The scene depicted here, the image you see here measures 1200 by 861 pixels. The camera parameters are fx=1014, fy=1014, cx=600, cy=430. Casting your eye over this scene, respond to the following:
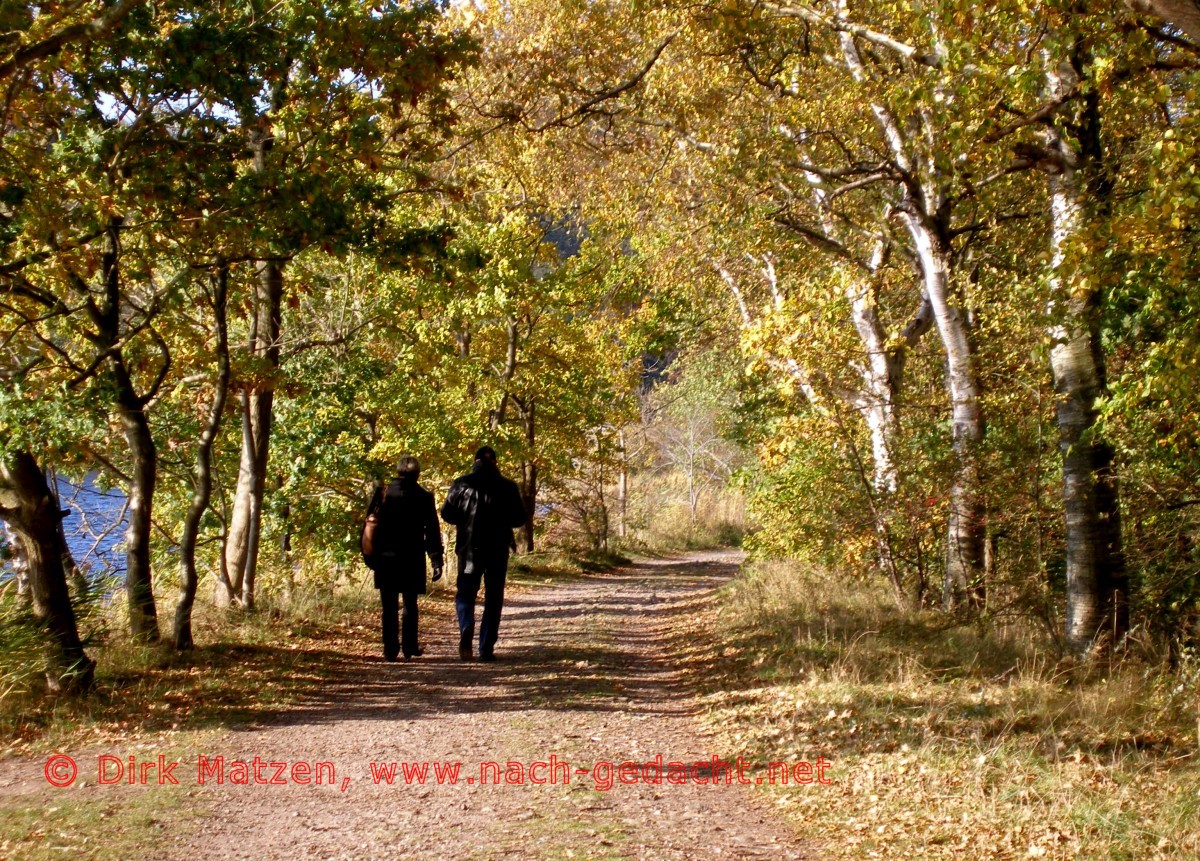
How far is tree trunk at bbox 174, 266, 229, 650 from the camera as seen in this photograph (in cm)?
996

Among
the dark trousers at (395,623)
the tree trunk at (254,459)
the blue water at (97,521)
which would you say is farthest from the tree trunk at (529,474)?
the dark trousers at (395,623)

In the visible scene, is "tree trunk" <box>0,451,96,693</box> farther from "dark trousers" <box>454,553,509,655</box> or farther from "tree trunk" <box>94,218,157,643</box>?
"dark trousers" <box>454,553,509,655</box>

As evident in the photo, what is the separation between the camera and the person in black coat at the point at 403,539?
9.94 metres

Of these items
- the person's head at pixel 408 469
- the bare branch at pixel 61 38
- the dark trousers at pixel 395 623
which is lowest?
the dark trousers at pixel 395 623

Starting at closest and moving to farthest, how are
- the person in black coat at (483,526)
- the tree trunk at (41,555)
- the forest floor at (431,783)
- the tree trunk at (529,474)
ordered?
the forest floor at (431,783) < the tree trunk at (41,555) < the person in black coat at (483,526) < the tree trunk at (529,474)

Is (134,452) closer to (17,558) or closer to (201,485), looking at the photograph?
(201,485)

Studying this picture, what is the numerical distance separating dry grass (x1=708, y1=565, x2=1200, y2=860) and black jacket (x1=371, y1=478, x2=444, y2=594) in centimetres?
309

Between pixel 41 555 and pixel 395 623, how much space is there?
3.36 metres

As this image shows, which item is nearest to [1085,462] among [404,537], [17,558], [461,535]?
[461,535]

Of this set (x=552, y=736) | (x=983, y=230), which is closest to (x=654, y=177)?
(x=983, y=230)

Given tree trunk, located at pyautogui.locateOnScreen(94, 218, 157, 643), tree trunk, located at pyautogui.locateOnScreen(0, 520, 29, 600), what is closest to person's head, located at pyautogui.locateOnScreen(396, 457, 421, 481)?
tree trunk, located at pyautogui.locateOnScreen(94, 218, 157, 643)

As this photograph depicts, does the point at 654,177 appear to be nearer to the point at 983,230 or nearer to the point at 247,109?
the point at 983,230

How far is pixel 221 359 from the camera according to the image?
404 inches

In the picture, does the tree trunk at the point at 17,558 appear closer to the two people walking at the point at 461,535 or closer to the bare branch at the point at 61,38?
the two people walking at the point at 461,535
